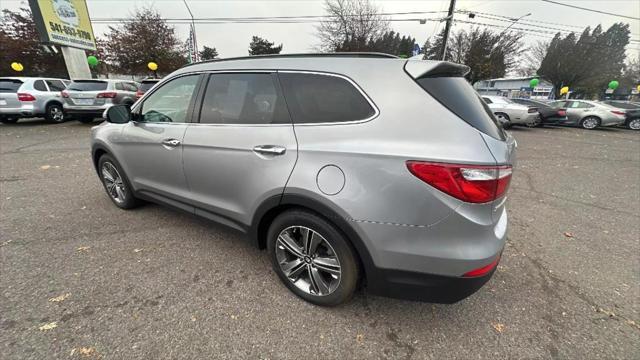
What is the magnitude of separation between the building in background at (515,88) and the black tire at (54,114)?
171 feet

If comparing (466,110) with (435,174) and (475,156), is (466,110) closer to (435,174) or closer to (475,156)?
(475,156)

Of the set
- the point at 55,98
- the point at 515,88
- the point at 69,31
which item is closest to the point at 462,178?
the point at 55,98

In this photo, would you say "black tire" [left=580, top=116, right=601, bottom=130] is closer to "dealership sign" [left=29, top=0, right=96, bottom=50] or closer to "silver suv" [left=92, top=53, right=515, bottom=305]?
"silver suv" [left=92, top=53, right=515, bottom=305]

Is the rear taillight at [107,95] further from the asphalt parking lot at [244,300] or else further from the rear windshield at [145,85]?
the asphalt parking lot at [244,300]

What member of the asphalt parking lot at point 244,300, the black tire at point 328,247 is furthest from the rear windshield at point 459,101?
the asphalt parking lot at point 244,300

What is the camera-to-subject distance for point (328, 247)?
1906 millimetres

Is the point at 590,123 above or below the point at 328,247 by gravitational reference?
below

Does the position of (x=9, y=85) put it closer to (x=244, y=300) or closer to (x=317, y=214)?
(x=244, y=300)

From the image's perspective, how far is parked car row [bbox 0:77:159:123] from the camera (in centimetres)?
908

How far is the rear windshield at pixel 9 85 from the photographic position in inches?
354

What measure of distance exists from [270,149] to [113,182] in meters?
2.85

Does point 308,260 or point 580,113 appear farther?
point 580,113

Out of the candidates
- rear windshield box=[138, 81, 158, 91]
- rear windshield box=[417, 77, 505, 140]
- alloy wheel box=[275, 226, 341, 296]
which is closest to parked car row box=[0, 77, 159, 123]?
rear windshield box=[138, 81, 158, 91]

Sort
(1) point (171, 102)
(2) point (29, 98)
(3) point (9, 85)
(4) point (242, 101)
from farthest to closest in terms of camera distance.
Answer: (2) point (29, 98) → (3) point (9, 85) → (1) point (171, 102) → (4) point (242, 101)
